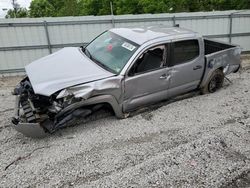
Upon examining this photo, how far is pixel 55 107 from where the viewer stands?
355 centimetres

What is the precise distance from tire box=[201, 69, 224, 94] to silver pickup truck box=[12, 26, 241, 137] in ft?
0.11

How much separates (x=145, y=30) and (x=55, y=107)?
2588 mm

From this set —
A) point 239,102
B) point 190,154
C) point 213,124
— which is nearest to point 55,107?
point 190,154

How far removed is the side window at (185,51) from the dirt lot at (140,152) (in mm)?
1050

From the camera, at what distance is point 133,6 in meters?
32.3

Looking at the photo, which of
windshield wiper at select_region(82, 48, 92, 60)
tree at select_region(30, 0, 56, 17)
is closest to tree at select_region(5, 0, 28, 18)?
tree at select_region(30, 0, 56, 17)

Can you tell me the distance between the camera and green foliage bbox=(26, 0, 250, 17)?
84.1 feet

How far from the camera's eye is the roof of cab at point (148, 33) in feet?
14.6

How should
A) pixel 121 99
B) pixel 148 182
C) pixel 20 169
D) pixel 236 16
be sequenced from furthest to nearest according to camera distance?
pixel 236 16 → pixel 121 99 → pixel 20 169 → pixel 148 182

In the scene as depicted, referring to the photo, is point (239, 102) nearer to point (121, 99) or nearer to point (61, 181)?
point (121, 99)

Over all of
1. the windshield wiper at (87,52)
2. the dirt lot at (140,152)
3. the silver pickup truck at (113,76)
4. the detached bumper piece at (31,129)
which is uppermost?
the windshield wiper at (87,52)

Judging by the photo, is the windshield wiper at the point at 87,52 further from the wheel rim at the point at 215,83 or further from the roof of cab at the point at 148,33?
the wheel rim at the point at 215,83

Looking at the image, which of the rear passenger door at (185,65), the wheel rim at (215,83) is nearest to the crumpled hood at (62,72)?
the rear passenger door at (185,65)

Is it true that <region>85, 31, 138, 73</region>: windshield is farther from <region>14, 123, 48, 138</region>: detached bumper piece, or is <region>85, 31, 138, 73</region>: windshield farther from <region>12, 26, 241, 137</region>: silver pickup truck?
<region>14, 123, 48, 138</region>: detached bumper piece
